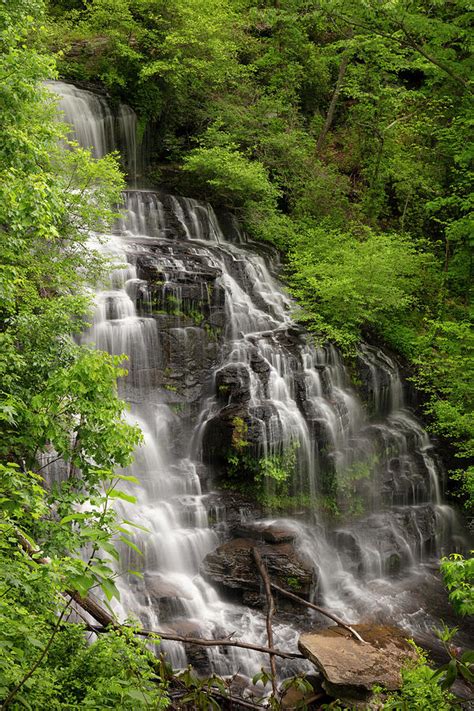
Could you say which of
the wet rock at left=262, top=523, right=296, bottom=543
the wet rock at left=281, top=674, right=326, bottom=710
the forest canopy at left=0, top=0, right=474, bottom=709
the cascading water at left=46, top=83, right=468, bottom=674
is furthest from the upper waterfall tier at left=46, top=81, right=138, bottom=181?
the wet rock at left=281, top=674, right=326, bottom=710

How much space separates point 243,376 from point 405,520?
16.6 feet

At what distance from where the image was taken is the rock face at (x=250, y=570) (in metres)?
10.0

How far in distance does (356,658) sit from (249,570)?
284 centimetres

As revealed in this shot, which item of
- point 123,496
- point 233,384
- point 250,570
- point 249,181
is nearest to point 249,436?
point 233,384

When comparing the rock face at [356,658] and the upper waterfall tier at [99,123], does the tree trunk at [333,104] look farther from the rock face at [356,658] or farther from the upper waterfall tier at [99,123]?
the rock face at [356,658]

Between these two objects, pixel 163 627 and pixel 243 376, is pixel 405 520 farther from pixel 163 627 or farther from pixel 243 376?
pixel 163 627

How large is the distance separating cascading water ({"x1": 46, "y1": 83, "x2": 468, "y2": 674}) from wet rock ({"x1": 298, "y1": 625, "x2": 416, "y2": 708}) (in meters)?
1.30

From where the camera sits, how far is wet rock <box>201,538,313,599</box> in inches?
394

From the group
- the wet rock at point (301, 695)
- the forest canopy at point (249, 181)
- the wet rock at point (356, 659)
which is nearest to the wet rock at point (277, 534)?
the wet rock at point (356, 659)

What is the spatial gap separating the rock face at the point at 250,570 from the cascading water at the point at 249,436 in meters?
0.22

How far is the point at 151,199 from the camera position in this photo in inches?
691

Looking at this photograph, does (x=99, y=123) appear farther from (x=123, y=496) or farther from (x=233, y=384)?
(x=123, y=496)

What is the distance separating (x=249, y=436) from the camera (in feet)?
39.3

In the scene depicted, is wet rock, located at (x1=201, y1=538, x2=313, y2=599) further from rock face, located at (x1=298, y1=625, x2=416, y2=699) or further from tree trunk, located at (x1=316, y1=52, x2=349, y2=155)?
tree trunk, located at (x1=316, y1=52, x2=349, y2=155)
